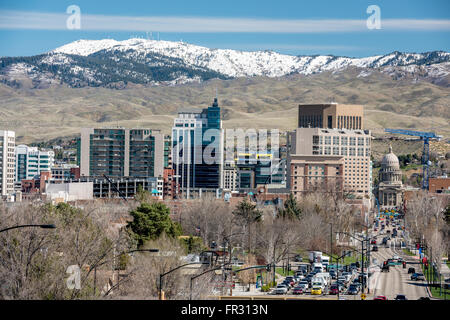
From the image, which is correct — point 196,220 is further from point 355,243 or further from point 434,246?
point 434,246

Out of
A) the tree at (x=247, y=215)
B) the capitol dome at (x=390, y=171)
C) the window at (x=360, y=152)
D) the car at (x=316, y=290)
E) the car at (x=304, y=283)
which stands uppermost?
the window at (x=360, y=152)

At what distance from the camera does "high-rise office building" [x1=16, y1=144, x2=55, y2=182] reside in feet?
580

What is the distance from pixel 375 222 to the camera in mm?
133500

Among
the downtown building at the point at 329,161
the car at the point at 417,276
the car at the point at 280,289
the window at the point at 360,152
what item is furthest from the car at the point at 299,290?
the window at the point at 360,152

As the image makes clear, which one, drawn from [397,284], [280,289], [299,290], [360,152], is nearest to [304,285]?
[299,290]

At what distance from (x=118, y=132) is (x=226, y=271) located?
329 ft

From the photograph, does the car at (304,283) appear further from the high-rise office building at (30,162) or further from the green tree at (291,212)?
the high-rise office building at (30,162)

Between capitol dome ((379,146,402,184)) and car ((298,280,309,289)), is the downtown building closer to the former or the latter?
capitol dome ((379,146,402,184))

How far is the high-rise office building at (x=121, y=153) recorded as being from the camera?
150 m

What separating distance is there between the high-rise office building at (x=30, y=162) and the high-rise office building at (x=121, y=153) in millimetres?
24169

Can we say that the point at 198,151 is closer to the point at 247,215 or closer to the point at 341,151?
the point at 341,151

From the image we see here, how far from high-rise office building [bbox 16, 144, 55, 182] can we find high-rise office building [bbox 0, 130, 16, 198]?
14785 mm

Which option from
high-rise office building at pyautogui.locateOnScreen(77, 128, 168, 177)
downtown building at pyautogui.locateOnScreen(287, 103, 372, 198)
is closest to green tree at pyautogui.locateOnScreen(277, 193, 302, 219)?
downtown building at pyautogui.locateOnScreen(287, 103, 372, 198)

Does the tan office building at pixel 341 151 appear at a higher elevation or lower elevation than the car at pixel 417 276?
higher
